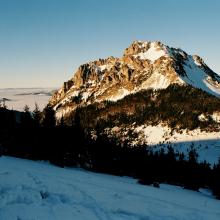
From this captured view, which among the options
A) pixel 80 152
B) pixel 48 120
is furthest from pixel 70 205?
pixel 48 120

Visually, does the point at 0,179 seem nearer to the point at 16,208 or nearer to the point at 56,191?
the point at 56,191

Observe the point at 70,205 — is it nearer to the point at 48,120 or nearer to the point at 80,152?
the point at 80,152

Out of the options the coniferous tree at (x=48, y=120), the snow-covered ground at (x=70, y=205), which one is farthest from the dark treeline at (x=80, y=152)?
the snow-covered ground at (x=70, y=205)

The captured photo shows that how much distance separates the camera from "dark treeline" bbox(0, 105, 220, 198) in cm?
6838

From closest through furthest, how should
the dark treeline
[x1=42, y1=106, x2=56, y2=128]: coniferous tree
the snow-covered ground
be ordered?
the snow-covered ground < the dark treeline < [x1=42, y1=106, x2=56, y2=128]: coniferous tree

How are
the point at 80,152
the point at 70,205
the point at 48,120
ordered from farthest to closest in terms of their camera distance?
the point at 48,120
the point at 80,152
the point at 70,205

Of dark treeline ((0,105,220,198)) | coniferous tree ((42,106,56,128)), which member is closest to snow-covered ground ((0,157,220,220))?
dark treeline ((0,105,220,198))

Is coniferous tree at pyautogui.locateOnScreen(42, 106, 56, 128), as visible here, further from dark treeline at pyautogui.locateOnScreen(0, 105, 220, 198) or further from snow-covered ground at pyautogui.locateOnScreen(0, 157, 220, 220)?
snow-covered ground at pyautogui.locateOnScreen(0, 157, 220, 220)

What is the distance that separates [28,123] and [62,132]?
25.9 feet

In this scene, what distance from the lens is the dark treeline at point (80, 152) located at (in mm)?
68375

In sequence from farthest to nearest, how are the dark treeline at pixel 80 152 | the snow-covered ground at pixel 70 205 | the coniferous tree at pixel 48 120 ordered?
the coniferous tree at pixel 48 120 < the dark treeline at pixel 80 152 < the snow-covered ground at pixel 70 205

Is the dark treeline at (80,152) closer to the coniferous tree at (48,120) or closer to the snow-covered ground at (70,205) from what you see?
the coniferous tree at (48,120)

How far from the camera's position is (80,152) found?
73625 millimetres

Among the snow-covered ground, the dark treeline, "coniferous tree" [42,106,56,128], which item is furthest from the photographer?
"coniferous tree" [42,106,56,128]
